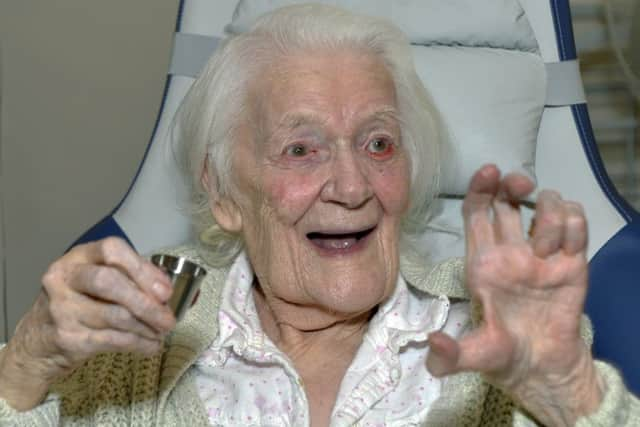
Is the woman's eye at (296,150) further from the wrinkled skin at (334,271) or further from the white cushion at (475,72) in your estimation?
the white cushion at (475,72)

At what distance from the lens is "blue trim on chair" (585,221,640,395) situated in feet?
4.93

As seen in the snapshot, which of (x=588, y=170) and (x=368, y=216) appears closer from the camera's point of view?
(x=368, y=216)

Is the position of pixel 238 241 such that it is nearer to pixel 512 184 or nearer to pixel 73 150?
pixel 512 184

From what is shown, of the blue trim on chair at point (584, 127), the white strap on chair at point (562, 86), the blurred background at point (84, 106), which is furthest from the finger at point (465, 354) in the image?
the blurred background at point (84, 106)

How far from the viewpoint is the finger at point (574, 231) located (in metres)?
1.02

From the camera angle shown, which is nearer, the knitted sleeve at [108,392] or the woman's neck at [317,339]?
the knitted sleeve at [108,392]

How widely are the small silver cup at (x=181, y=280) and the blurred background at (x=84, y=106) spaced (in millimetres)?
1524

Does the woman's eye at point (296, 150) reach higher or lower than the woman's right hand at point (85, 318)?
higher

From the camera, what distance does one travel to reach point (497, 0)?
1.86 meters

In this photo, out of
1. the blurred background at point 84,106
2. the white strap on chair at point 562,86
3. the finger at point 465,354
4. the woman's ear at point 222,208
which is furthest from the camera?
the blurred background at point 84,106

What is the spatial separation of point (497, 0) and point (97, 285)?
1.05 meters

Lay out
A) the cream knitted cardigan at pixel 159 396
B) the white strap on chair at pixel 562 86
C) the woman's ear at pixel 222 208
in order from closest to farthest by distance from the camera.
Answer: the cream knitted cardigan at pixel 159 396, the woman's ear at pixel 222 208, the white strap on chair at pixel 562 86

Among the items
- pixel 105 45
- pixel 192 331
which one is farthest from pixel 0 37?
pixel 192 331

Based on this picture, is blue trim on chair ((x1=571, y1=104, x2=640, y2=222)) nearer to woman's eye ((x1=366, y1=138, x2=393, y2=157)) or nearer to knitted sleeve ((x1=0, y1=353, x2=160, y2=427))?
woman's eye ((x1=366, y1=138, x2=393, y2=157))
